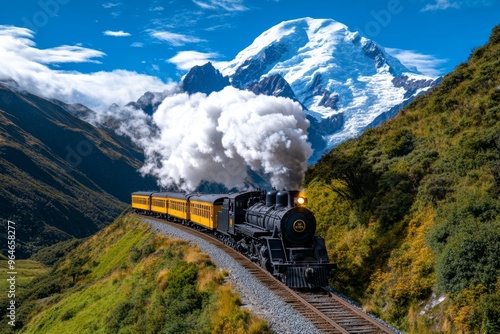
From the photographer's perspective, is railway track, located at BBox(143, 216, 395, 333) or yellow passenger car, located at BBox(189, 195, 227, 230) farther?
yellow passenger car, located at BBox(189, 195, 227, 230)

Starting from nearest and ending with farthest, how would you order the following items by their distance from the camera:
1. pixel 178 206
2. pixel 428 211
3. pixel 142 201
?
pixel 428 211 → pixel 178 206 → pixel 142 201

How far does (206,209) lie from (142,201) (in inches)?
1211

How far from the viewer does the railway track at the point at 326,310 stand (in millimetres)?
13828

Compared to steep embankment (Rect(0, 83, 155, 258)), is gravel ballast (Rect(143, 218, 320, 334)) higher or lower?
lower

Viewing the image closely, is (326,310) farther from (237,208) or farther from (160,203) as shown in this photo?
(160,203)

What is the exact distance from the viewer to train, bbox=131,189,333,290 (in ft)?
59.7

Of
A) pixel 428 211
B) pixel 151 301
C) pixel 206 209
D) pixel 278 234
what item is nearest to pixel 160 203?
pixel 206 209

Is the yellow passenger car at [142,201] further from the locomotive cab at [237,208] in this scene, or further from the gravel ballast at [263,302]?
the gravel ballast at [263,302]

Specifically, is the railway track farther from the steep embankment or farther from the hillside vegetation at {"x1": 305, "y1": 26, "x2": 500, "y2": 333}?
the steep embankment

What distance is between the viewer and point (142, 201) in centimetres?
6209

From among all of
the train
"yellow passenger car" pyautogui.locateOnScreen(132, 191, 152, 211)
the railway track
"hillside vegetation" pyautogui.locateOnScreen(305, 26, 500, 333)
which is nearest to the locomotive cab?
the train

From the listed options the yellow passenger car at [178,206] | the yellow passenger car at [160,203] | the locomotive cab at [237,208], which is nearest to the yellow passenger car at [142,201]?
the yellow passenger car at [160,203]

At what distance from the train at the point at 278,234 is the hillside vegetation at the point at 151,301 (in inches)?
91.6

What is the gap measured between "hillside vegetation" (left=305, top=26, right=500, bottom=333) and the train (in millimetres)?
2258
